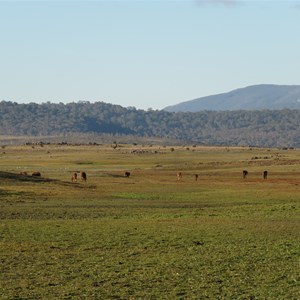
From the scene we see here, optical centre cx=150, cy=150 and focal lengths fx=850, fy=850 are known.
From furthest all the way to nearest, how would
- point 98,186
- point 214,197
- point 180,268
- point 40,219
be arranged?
point 98,186 < point 214,197 < point 40,219 < point 180,268

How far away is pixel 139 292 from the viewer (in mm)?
19781

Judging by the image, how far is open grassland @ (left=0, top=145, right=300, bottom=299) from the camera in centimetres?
2041

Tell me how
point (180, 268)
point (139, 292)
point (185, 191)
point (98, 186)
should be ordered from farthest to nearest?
1. point (98, 186)
2. point (185, 191)
3. point (180, 268)
4. point (139, 292)

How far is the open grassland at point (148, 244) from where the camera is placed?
66.9ft

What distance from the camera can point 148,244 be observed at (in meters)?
27.7

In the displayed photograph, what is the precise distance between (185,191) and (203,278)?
3708 centimetres

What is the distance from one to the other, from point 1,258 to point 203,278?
6364 millimetres

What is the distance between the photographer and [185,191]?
192 ft

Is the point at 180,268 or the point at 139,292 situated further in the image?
the point at 180,268

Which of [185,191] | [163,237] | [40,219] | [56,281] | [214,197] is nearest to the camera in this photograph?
[56,281]

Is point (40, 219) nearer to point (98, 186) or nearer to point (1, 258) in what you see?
point (1, 258)

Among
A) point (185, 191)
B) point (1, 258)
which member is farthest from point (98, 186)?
point (1, 258)

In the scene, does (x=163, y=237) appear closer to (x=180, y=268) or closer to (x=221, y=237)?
(x=221, y=237)

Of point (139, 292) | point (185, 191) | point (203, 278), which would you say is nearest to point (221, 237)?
point (203, 278)
